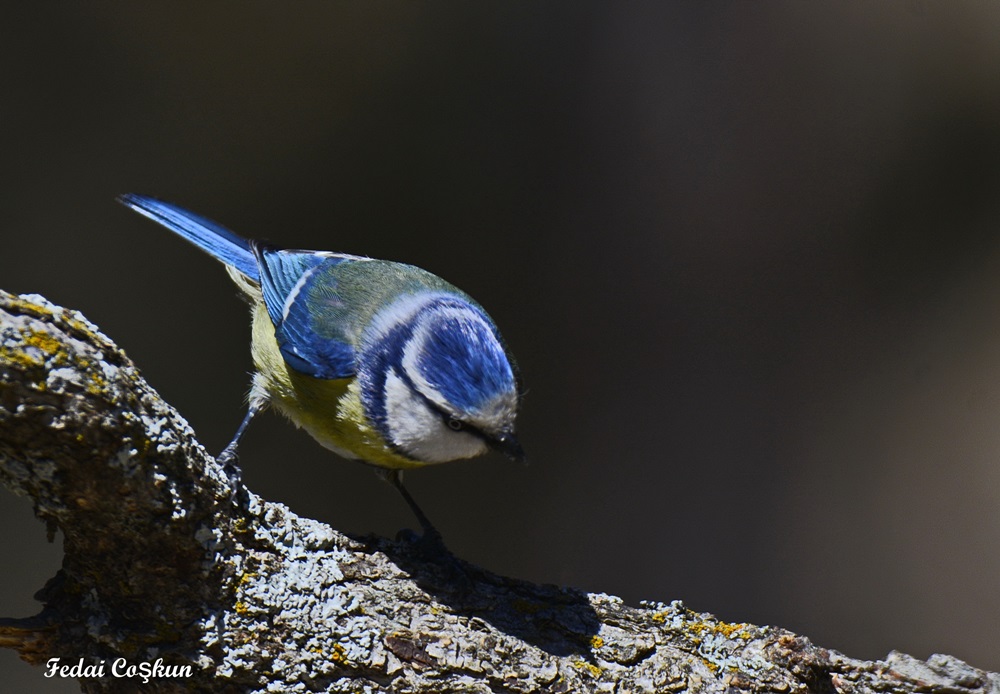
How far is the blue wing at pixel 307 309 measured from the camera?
1723mm

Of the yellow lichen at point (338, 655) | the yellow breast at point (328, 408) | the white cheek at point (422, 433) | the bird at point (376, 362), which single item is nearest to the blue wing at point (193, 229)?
the bird at point (376, 362)

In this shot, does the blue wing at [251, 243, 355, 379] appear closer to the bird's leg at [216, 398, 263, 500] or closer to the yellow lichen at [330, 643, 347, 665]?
the bird's leg at [216, 398, 263, 500]

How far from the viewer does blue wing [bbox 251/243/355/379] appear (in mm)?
1723

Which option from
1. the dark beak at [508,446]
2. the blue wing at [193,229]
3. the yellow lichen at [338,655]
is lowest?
the yellow lichen at [338,655]

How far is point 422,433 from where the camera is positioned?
5.15ft

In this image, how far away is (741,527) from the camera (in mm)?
2895

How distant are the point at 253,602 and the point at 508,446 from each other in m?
0.49

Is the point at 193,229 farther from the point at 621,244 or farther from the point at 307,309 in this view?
the point at 621,244

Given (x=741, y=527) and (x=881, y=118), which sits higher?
(x=881, y=118)

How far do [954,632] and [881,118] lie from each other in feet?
5.29

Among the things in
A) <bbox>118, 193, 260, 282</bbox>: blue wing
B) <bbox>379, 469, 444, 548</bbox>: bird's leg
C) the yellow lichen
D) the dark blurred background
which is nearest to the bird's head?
<bbox>379, 469, 444, 548</bbox>: bird's leg

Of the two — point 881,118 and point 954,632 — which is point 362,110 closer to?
point 881,118

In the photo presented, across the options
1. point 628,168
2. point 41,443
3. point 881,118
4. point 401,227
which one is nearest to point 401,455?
point 41,443

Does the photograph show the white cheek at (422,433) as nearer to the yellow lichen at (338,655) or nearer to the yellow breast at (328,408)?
the yellow breast at (328,408)
